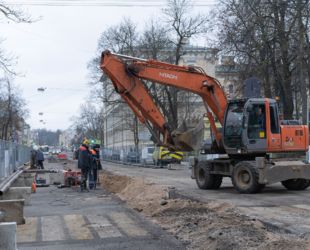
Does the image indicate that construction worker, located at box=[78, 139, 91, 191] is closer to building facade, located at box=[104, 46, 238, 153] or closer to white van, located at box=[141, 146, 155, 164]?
building facade, located at box=[104, 46, 238, 153]

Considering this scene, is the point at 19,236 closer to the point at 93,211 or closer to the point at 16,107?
the point at 93,211

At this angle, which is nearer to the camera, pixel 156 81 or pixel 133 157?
pixel 156 81

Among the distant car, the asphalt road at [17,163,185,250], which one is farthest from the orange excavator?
the distant car

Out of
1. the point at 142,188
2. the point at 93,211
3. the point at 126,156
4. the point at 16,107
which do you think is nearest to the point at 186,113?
the point at 126,156

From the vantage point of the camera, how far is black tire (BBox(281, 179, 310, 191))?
1844cm

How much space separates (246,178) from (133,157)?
40152 millimetres

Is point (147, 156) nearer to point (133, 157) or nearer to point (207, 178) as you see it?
point (133, 157)

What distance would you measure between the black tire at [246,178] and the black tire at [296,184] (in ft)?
5.49

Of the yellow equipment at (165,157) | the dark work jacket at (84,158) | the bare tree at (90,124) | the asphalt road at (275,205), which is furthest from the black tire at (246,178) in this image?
the bare tree at (90,124)

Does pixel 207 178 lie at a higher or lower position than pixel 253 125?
lower

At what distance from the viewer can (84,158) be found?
21.2m

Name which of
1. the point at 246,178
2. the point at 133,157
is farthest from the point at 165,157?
the point at 246,178

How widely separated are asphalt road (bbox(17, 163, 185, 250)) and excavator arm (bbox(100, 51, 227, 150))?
3033 mm

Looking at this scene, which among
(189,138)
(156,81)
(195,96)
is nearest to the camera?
(189,138)
